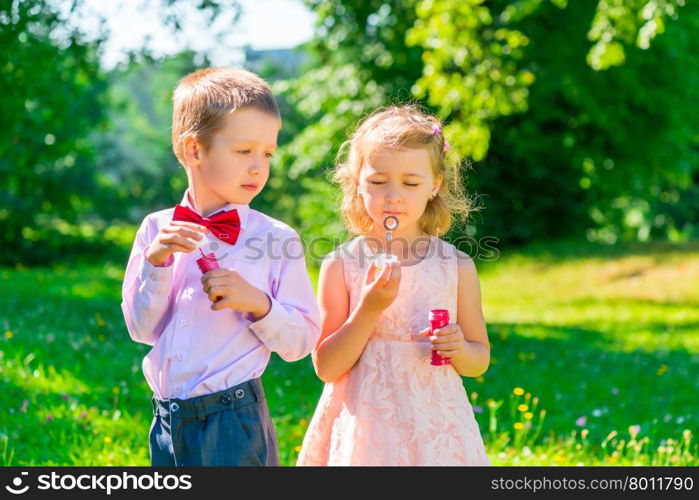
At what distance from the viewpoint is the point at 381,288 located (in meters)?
3.28

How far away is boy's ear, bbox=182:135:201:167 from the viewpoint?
3232 mm

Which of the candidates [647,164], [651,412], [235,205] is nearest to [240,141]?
[235,205]

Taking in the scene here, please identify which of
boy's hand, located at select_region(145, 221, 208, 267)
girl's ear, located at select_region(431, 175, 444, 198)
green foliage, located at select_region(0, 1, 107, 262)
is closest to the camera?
boy's hand, located at select_region(145, 221, 208, 267)

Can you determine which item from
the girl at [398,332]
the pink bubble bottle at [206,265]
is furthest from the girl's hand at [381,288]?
the pink bubble bottle at [206,265]

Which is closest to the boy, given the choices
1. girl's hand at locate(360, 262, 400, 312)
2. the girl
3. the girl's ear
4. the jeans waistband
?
the jeans waistband

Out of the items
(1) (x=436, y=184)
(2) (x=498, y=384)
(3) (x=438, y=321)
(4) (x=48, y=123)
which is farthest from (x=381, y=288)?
(4) (x=48, y=123)

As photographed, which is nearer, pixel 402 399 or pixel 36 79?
pixel 402 399

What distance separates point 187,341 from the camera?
124 inches

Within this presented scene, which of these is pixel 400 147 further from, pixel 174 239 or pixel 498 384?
pixel 498 384

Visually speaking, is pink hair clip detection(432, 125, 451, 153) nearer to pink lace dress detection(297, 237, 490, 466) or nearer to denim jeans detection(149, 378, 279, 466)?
pink lace dress detection(297, 237, 490, 466)

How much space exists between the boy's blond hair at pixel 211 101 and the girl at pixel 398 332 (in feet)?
1.75

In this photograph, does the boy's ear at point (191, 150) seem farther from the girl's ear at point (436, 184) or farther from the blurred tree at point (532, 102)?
the blurred tree at point (532, 102)

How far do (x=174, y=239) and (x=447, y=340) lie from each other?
105 centimetres

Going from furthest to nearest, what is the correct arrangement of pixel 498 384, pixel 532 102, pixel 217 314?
pixel 532 102
pixel 498 384
pixel 217 314
